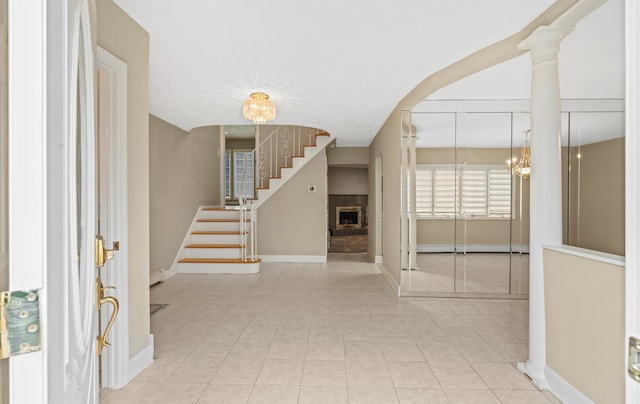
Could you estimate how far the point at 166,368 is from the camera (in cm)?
259

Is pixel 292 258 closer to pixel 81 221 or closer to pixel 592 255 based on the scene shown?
pixel 592 255

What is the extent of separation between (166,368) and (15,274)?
2326mm

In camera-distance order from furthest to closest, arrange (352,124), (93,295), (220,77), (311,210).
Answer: (311,210) < (352,124) < (220,77) < (93,295)

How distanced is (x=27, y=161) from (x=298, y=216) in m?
6.93

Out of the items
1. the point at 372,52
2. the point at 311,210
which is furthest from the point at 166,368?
the point at 311,210

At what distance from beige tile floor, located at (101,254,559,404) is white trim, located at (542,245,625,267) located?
0.95 metres

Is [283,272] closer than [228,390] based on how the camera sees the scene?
No

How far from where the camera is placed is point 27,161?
0.64 meters

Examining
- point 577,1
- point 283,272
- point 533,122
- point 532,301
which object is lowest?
point 283,272

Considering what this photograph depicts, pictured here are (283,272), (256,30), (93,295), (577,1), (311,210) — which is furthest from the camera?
(311,210)

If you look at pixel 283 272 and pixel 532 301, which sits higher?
pixel 532 301

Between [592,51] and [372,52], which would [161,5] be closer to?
[372,52]
